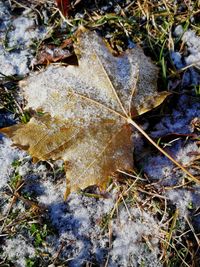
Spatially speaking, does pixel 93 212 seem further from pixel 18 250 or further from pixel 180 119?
pixel 180 119

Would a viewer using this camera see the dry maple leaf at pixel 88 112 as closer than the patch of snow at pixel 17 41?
Yes

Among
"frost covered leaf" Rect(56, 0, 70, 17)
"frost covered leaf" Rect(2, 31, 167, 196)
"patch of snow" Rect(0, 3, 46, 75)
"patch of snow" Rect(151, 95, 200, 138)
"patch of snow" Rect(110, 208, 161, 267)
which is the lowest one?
"patch of snow" Rect(110, 208, 161, 267)

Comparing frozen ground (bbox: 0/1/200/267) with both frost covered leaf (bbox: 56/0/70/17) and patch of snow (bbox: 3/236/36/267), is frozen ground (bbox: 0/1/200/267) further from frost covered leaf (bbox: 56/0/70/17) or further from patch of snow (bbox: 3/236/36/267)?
frost covered leaf (bbox: 56/0/70/17)

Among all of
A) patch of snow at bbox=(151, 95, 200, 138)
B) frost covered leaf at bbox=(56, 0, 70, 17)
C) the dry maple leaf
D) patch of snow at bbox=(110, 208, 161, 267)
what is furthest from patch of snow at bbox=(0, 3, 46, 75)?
patch of snow at bbox=(110, 208, 161, 267)

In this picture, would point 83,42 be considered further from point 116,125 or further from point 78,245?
point 78,245

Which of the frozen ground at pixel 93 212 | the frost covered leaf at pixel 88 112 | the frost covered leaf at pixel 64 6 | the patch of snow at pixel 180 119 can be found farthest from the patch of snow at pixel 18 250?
the frost covered leaf at pixel 64 6

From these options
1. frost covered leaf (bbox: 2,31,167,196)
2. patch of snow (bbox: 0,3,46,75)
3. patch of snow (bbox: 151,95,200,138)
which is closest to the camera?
frost covered leaf (bbox: 2,31,167,196)

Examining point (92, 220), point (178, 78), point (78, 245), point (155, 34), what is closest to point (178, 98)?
point (178, 78)

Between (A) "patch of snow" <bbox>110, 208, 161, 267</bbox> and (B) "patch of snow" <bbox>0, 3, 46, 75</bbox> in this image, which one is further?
(B) "patch of snow" <bbox>0, 3, 46, 75</bbox>

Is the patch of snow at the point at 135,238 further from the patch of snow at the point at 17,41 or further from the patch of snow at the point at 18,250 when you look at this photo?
the patch of snow at the point at 17,41
